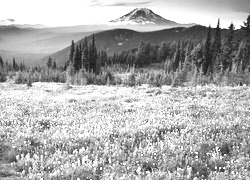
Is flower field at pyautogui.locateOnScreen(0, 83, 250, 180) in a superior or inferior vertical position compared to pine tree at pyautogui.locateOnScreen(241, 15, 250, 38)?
inferior

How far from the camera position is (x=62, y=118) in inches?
483

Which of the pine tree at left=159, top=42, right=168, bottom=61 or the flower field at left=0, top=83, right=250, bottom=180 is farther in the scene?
the pine tree at left=159, top=42, right=168, bottom=61

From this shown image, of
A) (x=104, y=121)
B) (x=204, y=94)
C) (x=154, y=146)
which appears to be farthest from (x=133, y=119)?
(x=204, y=94)

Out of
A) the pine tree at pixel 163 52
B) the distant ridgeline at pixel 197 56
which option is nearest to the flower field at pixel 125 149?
the distant ridgeline at pixel 197 56

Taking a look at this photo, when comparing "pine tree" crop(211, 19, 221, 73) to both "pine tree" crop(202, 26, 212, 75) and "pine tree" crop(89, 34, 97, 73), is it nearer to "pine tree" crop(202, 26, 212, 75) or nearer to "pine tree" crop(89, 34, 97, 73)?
"pine tree" crop(202, 26, 212, 75)

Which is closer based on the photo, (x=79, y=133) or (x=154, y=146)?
(x=154, y=146)

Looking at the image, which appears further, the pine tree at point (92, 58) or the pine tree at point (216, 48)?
the pine tree at point (92, 58)

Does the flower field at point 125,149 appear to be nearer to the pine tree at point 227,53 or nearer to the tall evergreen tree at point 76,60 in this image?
the pine tree at point 227,53

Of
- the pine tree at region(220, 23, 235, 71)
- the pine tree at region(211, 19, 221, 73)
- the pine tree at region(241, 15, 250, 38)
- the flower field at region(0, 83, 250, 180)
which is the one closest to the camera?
the flower field at region(0, 83, 250, 180)

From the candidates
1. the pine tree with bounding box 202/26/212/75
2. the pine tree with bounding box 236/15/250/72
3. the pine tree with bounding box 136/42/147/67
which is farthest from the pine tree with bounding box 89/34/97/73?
the pine tree with bounding box 136/42/147/67

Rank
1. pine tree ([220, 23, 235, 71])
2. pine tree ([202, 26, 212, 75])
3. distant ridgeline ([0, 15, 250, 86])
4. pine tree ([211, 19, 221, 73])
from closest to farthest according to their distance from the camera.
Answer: distant ridgeline ([0, 15, 250, 86]) < pine tree ([220, 23, 235, 71]) < pine tree ([211, 19, 221, 73]) < pine tree ([202, 26, 212, 75])

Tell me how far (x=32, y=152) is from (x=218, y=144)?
18.7ft

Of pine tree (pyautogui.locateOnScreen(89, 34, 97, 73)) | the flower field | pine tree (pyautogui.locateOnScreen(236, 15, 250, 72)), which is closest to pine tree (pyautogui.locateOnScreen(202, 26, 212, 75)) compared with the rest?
pine tree (pyautogui.locateOnScreen(236, 15, 250, 72))

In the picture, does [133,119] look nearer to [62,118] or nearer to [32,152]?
[62,118]
